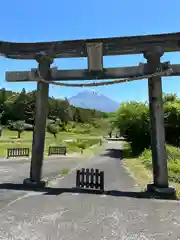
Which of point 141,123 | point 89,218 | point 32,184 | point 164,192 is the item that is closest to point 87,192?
point 32,184

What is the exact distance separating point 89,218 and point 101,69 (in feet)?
14.6

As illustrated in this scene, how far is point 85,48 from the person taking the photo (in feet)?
24.1

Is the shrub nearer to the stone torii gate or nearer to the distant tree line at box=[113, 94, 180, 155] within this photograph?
the distant tree line at box=[113, 94, 180, 155]

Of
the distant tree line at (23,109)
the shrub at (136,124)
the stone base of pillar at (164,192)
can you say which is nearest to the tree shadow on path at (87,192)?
the stone base of pillar at (164,192)

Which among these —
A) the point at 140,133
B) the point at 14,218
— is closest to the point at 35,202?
the point at 14,218

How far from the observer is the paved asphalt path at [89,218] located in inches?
143

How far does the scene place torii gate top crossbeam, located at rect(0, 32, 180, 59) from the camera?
6953mm

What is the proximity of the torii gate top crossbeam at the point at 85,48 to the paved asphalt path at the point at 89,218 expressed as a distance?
4.39 metres

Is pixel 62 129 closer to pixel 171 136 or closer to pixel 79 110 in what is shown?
pixel 79 110

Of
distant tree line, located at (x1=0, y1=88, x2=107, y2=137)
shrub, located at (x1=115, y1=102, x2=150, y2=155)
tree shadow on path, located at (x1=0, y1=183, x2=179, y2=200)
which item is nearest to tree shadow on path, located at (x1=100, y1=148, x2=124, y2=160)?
shrub, located at (x1=115, y1=102, x2=150, y2=155)

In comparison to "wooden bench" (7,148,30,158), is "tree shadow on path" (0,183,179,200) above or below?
below

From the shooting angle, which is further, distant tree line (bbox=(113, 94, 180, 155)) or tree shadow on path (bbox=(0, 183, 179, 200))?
distant tree line (bbox=(113, 94, 180, 155))

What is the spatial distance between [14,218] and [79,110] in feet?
286

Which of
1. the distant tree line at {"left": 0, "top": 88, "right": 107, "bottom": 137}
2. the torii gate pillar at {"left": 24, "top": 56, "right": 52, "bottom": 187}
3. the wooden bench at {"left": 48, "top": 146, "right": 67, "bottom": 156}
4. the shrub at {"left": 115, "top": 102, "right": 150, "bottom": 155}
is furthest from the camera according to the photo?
the distant tree line at {"left": 0, "top": 88, "right": 107, "bottom": 137}
